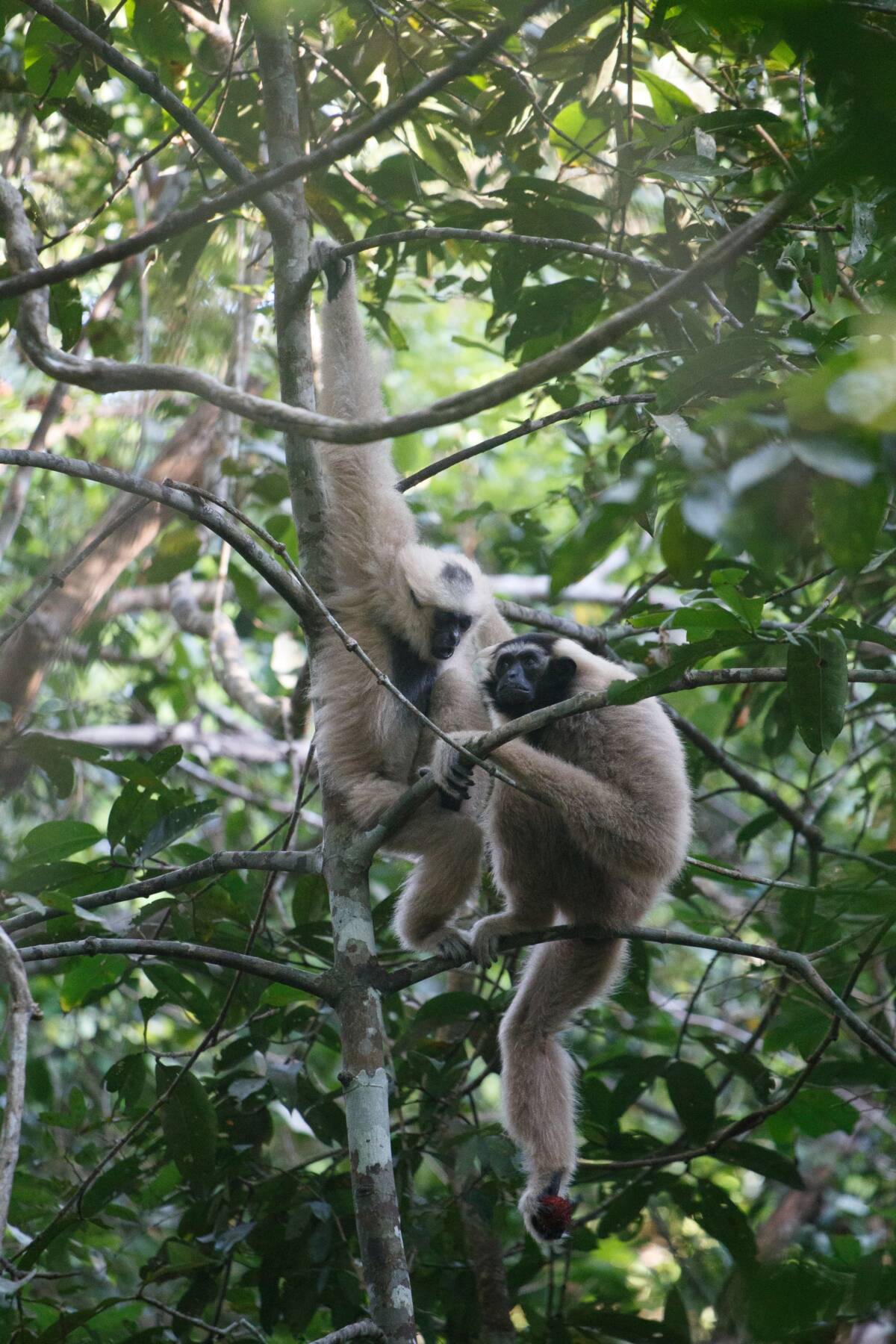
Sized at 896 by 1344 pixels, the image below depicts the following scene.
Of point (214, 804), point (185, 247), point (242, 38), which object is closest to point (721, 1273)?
point (214, 804)

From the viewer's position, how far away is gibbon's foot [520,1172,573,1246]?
149 inches

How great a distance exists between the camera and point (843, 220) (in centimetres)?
356

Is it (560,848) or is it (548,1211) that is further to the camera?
(560,848)

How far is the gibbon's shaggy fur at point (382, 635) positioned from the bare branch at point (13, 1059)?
1.85 metres

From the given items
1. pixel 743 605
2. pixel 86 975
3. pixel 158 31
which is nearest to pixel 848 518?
pixel 743 605

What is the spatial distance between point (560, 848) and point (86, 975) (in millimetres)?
1854

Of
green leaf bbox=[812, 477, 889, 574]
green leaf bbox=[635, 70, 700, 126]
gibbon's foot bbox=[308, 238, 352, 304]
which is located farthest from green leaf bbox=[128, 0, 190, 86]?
Answer: green leaf bbox=[812, 477, 889, 574]

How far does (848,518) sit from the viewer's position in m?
1.21

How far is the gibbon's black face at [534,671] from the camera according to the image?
14.4 ft

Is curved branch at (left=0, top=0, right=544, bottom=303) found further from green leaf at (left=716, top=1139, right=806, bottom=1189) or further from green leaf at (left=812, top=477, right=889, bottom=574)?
green leaf at (left=716, top=1139, right=806, bottom=1189)

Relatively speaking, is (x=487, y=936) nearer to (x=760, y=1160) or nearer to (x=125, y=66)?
(x=760, y=1160)

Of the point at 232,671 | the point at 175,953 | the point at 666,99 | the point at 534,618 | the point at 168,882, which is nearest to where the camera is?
the point at 175,953

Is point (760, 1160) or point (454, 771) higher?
point (454, 771)

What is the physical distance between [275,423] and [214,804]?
1.98m
